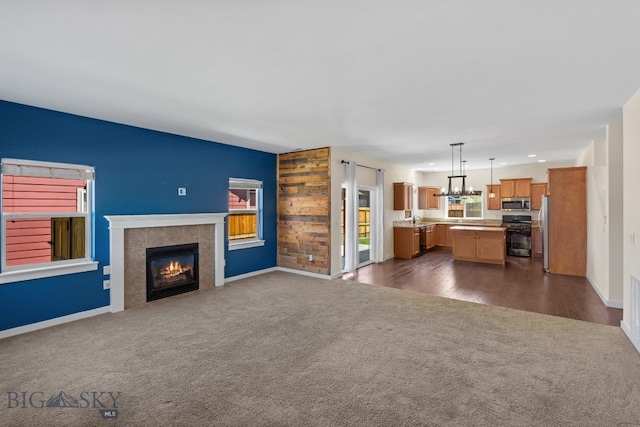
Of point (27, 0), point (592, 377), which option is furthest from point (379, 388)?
point (27, 0)

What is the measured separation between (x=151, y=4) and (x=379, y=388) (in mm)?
3145

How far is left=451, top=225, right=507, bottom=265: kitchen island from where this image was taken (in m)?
7.64

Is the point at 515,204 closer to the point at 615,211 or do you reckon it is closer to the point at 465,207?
the point at 465,207

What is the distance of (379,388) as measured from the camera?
2500mm

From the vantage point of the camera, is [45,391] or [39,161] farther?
[39,161]

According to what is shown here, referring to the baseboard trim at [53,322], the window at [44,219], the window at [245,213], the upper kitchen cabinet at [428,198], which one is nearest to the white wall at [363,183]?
the upper kitchen cabinet at [428,198]

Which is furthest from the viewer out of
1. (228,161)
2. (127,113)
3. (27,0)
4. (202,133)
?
(228,161)

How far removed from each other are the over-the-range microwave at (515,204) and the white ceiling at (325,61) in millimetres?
5019

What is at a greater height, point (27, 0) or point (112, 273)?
point (27, 0)

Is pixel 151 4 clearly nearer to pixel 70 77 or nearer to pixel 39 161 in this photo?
pixel 70 77

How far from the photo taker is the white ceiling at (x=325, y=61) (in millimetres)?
1943

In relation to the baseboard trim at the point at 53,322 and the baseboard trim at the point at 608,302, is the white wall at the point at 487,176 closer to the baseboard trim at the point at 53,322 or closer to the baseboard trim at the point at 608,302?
the baseboard trim at the point at 608,302

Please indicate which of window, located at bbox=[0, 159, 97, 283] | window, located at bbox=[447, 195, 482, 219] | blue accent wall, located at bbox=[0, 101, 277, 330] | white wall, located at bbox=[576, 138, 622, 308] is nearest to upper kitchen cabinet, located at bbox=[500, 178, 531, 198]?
window, located at bbox=[447, 195, 482, 219]

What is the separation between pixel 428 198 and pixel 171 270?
840 centimetres
